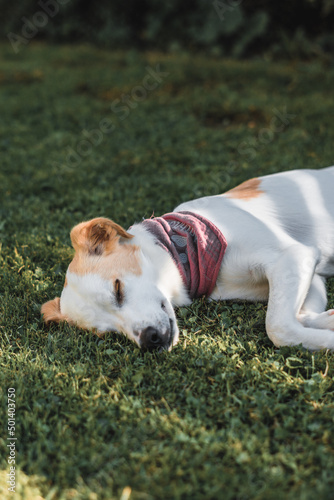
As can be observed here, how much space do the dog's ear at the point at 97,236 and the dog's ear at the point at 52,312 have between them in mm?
396

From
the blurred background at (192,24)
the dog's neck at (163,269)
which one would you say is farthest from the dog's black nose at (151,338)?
the blurred background at (192,24)

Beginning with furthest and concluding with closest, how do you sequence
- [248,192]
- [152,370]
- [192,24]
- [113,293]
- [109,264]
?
[192,24] → [248,192] → [109,264] → [113,293] → [152,370]

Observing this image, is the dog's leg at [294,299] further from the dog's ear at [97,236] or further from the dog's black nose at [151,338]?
the dog's ear at [97,236]

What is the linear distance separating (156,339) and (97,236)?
76 cm

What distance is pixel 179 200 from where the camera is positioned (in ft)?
15.4

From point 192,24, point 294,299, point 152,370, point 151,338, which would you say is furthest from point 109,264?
point 192,24

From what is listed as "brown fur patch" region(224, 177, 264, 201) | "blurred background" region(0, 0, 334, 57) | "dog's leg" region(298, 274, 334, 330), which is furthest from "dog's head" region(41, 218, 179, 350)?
"blurred background" region(0, 0, 334, 57)

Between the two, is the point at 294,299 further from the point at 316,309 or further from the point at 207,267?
the point at 207,267

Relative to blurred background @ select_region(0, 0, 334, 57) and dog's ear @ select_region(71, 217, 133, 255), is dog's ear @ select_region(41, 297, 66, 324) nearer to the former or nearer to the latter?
dog's ear @ select_region(71, 217, 133, 255)

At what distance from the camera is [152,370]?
2627 millimetres

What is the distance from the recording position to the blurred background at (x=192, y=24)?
9008mm

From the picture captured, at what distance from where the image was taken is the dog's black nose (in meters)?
2.63

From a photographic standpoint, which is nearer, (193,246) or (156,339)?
(156,339)

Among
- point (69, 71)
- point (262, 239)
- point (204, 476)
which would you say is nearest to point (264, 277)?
point (262, 239)
